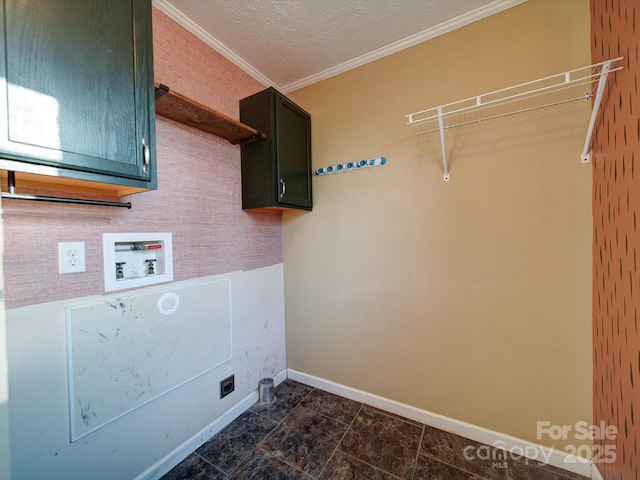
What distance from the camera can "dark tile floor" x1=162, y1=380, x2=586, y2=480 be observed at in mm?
1302

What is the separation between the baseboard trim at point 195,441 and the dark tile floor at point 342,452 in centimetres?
3

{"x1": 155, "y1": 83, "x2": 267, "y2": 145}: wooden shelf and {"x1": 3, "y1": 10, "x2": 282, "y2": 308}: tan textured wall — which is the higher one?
{"x1": 155, "y1": 83, "x2": 267, "y2": 145}: wooden shelf

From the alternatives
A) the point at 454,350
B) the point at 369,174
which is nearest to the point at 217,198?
the point at 369,174

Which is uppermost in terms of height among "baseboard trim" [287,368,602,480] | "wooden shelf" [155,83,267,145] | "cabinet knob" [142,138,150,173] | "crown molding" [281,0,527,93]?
"crown molding" [281,0,527,93]

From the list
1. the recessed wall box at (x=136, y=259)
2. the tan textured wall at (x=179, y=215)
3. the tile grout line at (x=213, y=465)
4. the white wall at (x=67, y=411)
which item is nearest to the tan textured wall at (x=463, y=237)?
the tan textured wall at (x=179, y=215)

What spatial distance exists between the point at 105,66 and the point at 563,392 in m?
2.61

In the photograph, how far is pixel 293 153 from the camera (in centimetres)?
183

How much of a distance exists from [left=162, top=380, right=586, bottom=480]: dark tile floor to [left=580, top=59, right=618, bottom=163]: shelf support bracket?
1.67 metres

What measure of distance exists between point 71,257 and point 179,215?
505mm

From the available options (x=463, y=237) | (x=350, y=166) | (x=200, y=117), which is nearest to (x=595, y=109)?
(x=463, y=237)

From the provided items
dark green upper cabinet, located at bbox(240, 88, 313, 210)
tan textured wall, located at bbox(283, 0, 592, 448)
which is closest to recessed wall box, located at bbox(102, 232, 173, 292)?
dark green upper cabinet, located at bbox(240, 88, 313, 210)

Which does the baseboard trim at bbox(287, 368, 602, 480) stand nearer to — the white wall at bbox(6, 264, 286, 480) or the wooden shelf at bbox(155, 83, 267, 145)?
the white wall at bbox(6, 264, 286, 480)

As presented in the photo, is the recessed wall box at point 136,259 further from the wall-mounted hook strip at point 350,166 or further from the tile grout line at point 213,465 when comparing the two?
the wall-mounted hook strip at point 350,166

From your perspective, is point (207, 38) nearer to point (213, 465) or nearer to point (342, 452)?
point (213, 465)
